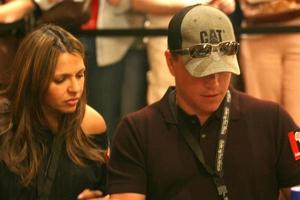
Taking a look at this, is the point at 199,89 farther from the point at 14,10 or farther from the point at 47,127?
the point at 14,10

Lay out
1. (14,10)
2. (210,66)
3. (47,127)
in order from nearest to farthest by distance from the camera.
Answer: (210,66)
(47,127)
(14,10)

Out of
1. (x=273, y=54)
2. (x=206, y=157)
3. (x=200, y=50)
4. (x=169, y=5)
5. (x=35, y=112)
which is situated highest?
(x=169, y=5)

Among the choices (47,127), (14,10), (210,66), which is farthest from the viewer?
(14,10)

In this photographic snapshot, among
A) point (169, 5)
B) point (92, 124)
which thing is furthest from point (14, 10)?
point (92, 124)

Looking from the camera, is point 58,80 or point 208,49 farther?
point 58,80

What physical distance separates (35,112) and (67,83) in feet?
0.68

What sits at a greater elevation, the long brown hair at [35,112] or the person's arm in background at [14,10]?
the person's arm in background at [14,10]

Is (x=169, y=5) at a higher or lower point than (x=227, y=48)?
higher

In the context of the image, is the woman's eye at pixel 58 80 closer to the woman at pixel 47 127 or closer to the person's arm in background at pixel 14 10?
the woman at pixel 47 127

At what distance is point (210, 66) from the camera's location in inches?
89.1

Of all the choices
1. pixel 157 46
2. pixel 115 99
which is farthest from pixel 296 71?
pixel 115 99

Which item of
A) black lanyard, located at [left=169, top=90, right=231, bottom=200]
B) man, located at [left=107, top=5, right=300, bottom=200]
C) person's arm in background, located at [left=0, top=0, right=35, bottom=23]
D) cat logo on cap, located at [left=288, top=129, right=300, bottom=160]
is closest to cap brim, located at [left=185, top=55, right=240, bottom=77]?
man, located at [left=107, top=5, right=300, bottom=200]

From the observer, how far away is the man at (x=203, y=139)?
2295 mm

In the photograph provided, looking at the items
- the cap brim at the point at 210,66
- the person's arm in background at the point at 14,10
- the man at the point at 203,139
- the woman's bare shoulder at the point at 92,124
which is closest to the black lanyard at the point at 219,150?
the man at the point at 203,139
